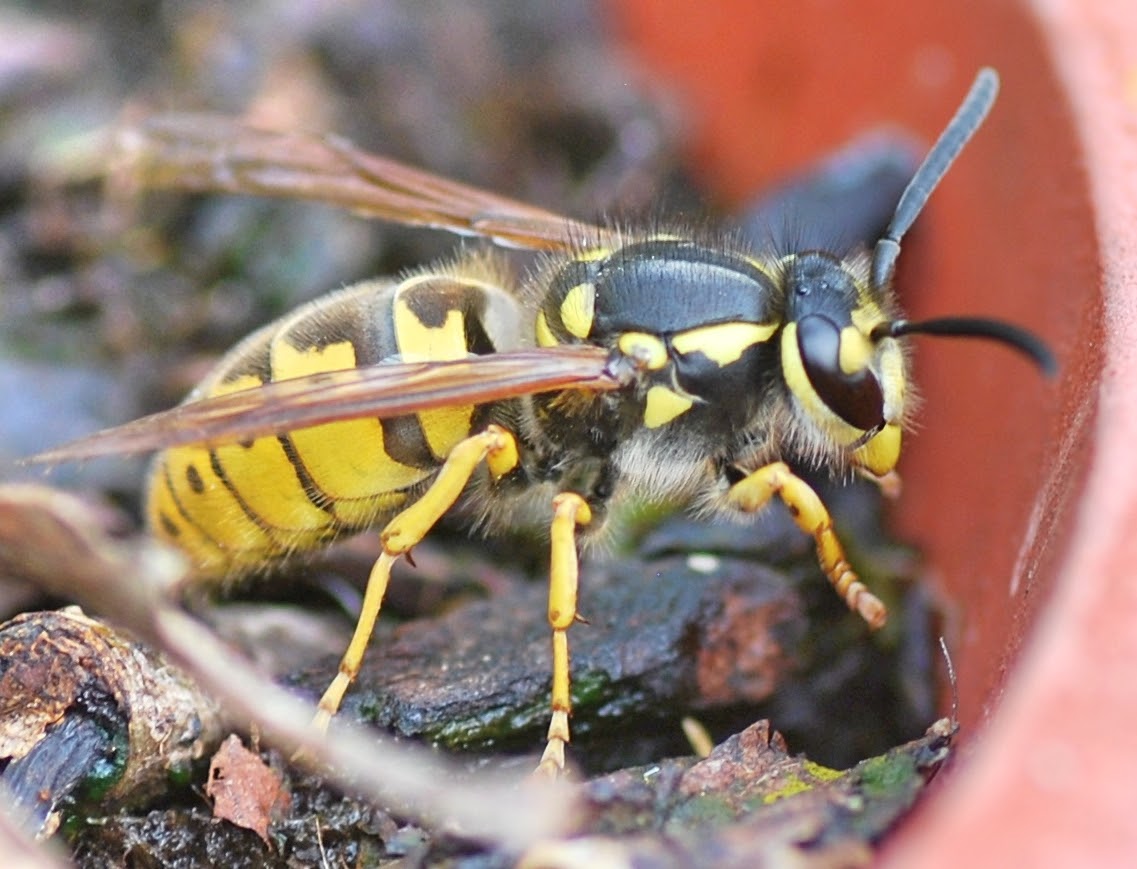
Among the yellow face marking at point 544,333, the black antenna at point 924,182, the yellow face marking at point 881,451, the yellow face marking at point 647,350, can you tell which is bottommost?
the yellow face marking at point 881,451

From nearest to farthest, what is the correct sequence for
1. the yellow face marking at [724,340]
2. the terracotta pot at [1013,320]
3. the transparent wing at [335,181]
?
the terracotta pot at [1013,320] < the yellow face marking at [724,340] < the transparent wing at [335,181]

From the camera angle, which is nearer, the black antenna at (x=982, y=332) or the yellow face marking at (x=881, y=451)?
the black antenna at (x=982, y=332)

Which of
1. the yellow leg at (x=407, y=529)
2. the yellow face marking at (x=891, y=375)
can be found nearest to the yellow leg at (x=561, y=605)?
the yellow leg at (x=407, y=529)

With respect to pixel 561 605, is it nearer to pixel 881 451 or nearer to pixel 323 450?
pixel 323 450

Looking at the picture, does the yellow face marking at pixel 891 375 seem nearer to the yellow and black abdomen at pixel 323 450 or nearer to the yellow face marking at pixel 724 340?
the yellow face marking at pixel 724 340

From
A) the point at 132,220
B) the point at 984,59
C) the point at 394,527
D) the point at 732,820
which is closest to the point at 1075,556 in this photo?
the point at 732,820

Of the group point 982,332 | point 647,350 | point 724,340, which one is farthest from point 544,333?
point 982,332

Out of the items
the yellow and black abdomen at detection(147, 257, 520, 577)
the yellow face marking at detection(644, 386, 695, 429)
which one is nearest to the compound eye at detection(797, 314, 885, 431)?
the yellow face marking at detection(644, 386, 695, 429)
